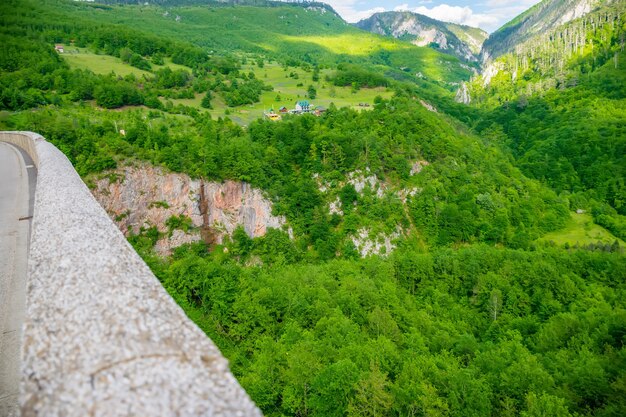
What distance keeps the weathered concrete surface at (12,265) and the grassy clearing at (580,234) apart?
6928 centimetres

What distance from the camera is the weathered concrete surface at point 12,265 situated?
814cm

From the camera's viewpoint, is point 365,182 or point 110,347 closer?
point 110,347

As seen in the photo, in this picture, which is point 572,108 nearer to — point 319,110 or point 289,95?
point 319,110

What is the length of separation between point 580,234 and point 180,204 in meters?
67.8

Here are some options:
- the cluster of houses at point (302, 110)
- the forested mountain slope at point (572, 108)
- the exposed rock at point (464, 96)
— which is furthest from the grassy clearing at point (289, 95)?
the exposed rock at point (464, 96)

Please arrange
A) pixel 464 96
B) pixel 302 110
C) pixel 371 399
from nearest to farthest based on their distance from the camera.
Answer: pixel 371 399 → pixel 302 110 → pixel 464 96

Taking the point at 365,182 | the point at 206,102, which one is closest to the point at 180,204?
the point at 365,182

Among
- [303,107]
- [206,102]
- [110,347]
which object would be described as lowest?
[110,347]

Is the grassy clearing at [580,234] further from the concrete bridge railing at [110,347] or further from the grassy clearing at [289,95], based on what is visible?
the concrete bridge railing at [110,347]

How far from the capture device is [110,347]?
184 inches

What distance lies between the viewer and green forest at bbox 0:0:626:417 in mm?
21438

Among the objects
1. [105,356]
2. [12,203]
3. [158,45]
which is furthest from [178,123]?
[158,45]

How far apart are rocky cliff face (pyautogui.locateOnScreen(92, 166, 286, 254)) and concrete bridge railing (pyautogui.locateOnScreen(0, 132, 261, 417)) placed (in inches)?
1510

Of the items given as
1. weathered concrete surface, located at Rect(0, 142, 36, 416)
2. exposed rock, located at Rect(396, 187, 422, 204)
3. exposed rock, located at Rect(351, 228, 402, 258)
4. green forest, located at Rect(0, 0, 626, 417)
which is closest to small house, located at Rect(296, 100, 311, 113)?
green forest, located at Rect(0, 0, 626, 417)
